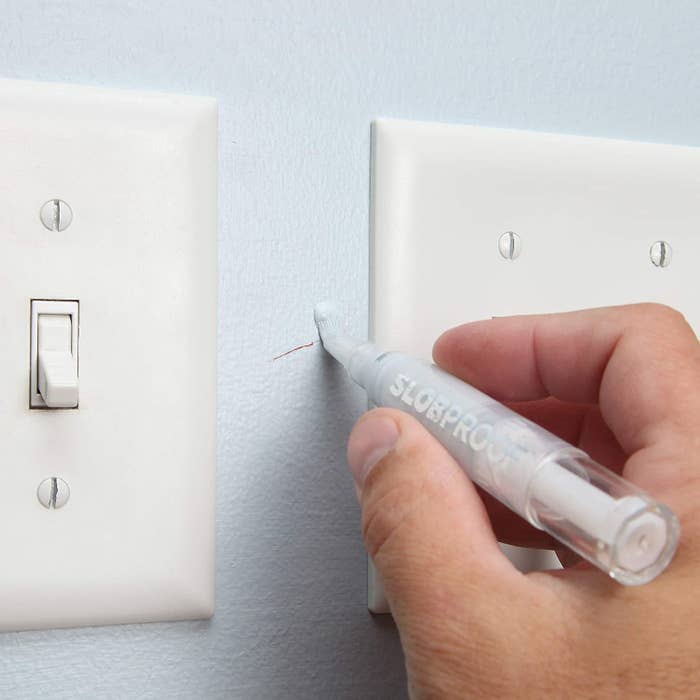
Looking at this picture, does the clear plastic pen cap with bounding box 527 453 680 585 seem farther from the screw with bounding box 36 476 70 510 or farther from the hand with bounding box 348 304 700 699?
the screw with bounding box 36 476 70 510

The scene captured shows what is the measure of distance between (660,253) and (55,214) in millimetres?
278

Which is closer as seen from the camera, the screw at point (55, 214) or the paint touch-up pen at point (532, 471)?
the paint touch-up pen at point (532, 471)

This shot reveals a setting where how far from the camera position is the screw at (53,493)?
13.3 inches

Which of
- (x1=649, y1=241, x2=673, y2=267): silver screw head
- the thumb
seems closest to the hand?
the thumb

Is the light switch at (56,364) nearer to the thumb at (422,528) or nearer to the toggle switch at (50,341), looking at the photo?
the toggle switch at (50,341)

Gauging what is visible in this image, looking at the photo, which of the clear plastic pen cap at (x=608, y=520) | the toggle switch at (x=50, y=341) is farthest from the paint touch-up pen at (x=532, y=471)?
the toggle switch at (x=50, y=341)

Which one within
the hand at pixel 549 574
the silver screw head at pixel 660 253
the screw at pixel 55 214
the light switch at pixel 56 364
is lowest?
the hand at pixel 549 574

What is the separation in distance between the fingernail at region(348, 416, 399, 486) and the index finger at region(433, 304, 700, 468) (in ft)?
0.27

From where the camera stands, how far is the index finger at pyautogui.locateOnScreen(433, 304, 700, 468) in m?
0.29

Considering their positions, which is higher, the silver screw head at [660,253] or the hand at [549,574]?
the silver screw head at [660,253]

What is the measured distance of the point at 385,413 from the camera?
294 mm

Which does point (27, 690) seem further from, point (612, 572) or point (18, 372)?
point (612, 572)

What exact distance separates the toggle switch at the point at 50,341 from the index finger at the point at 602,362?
0.49 feet

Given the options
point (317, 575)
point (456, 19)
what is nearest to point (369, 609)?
point (317, 575)
